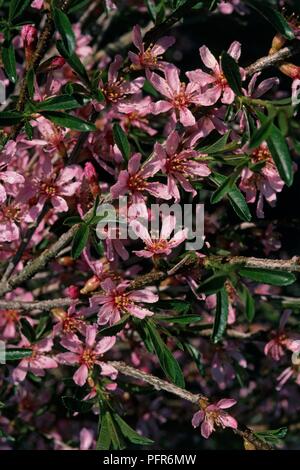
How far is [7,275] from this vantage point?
1917 millimetres

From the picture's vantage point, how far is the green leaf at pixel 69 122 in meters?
1.53

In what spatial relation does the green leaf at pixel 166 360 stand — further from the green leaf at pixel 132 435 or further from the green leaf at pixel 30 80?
the green leaf at pixel 30 80

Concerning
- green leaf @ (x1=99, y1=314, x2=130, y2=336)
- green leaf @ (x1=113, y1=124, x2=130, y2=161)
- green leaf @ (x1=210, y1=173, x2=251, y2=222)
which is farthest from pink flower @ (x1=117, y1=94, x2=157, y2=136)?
green leaf @ (x1=99, y1=314, x2=130, y2=336)

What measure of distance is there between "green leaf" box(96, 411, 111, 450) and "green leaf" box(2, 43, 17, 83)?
88cm

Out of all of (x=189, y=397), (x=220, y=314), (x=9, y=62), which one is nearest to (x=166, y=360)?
(x=189, y=397)

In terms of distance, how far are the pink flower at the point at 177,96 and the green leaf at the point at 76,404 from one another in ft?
2.47

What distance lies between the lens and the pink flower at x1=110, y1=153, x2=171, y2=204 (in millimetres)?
1642

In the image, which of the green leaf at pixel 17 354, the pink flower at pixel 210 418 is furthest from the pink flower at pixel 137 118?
the pink flower at pixel 210 418

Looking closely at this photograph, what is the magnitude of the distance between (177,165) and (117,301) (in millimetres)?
371

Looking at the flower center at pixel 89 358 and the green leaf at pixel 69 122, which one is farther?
the flower center at pixel 89 358

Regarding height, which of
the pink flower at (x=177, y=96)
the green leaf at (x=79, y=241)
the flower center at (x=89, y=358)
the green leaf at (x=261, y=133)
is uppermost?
the green leaf at (x=261, y=133)

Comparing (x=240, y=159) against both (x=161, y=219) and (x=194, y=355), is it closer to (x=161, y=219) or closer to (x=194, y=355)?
(x=161, y=219)
